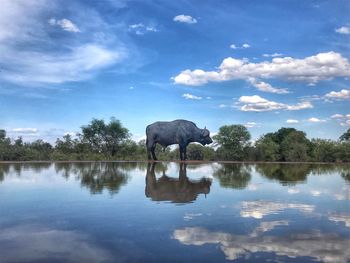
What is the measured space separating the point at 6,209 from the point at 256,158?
110 feet

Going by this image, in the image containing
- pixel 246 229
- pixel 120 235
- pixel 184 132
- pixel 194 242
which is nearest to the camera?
pixel 194 242

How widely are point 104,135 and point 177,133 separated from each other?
12872 millimetres

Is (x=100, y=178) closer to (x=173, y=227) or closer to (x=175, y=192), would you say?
(x=175, y=192)

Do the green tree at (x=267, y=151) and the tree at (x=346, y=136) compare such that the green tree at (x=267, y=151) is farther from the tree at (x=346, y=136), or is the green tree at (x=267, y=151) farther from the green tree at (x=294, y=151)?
the tree at (x=346, y=136)

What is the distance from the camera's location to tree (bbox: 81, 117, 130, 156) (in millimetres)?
39562

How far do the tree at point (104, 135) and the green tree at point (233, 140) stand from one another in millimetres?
9584

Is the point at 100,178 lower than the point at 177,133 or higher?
lower

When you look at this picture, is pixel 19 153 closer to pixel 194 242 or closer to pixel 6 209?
pixel 6 209

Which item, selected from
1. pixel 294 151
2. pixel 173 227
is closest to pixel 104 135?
pixel 294 151

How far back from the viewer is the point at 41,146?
4697 centimetres

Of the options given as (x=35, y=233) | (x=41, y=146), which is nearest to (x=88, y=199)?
(x=35, y=233)

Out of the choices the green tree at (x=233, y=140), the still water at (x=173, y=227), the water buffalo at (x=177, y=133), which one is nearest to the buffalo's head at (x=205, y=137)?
the water buffalo at (x=177, y=133)

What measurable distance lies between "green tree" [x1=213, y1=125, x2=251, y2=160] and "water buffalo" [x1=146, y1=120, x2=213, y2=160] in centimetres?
956

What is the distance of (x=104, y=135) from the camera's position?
1566 inches
